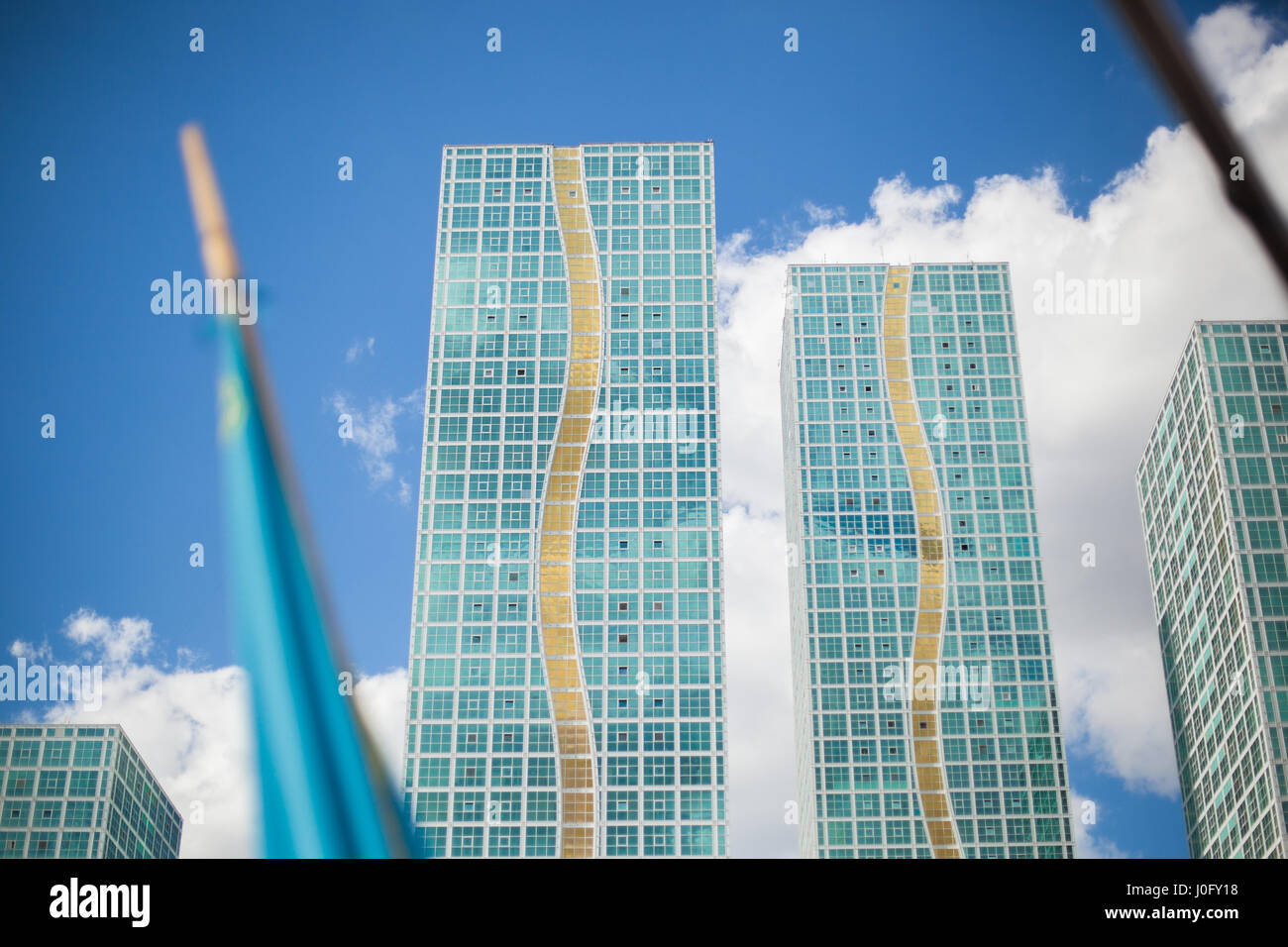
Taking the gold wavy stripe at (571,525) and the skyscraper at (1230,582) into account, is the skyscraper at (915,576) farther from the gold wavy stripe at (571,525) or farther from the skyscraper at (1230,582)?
the gold wavy stripe at (571,525)

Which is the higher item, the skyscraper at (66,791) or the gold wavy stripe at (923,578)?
the gold wavy stripe at (923,578)

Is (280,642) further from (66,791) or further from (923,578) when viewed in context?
(923,578)

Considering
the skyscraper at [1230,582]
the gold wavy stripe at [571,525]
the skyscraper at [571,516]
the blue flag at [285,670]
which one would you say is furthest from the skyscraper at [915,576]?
the blue flag at [285,670]

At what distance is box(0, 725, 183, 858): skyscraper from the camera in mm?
79062

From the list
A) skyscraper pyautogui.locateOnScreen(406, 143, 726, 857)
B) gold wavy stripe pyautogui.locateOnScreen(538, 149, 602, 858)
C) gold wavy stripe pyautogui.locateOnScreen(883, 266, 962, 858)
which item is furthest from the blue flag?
gold wavy stripe pyautogui.locateOnScreen(883, 266, 962, 858)

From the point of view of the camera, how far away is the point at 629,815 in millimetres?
78875

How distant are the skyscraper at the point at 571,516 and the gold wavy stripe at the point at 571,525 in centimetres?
A: 13

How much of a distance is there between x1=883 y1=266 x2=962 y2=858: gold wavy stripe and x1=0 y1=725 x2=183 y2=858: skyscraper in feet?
165

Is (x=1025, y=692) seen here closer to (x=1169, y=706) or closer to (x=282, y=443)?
(x=1169, y=706)

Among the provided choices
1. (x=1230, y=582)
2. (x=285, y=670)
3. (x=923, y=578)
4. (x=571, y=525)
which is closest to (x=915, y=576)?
(x=923, y=578)

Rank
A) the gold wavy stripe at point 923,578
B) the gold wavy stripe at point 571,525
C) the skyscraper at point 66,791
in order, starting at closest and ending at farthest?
the skyscraper at point 66,791 < the gold wavy stripe at point 571,525 < the gold wavy stripe at point 923,578

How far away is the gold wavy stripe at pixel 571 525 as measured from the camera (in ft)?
260
